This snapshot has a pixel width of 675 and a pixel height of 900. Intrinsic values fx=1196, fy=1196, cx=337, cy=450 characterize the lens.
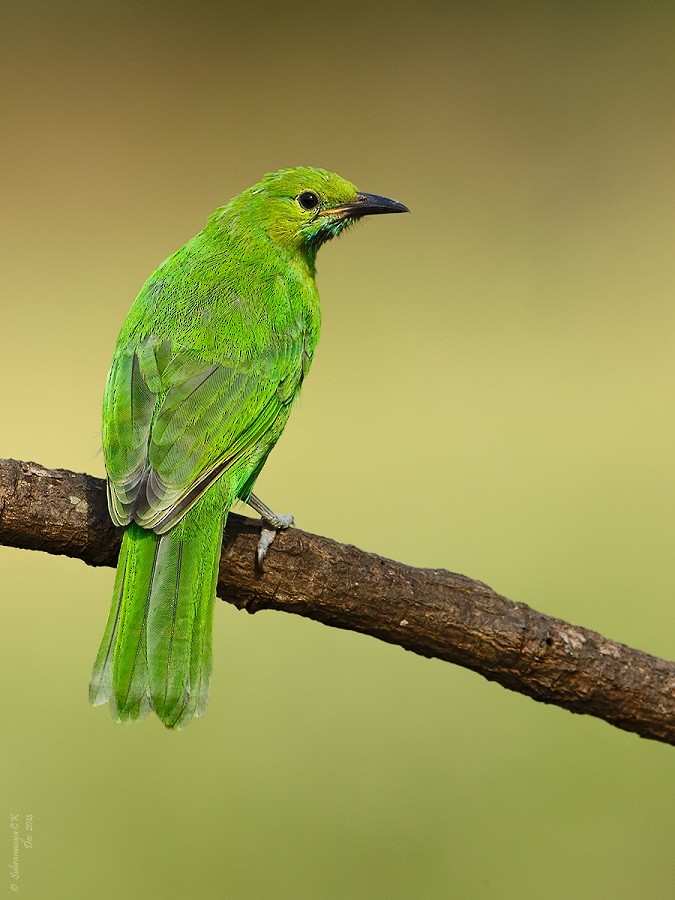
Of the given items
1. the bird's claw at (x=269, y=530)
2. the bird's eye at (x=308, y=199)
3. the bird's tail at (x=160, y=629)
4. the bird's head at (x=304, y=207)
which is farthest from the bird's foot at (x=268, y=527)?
the bird's eye at (x=308, y=199)

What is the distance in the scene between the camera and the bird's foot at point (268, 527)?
306cm

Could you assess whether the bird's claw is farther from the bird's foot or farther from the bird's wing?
the bird's wing

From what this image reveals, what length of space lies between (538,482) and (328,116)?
325 cm

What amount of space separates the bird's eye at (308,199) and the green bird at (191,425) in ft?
0.13

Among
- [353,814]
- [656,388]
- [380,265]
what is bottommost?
[353,814]

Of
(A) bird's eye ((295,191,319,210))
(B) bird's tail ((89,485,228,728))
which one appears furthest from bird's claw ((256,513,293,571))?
(A) bird's eye ((295,191,319,210))

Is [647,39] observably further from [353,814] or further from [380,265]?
[353,814]

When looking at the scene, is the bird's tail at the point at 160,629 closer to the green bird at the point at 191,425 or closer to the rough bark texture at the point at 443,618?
the green bird at the point at 191,425

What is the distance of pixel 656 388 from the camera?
7434 millimetres

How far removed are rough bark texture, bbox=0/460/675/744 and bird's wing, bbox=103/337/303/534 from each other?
0.14 metres

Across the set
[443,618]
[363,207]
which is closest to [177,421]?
[443,618]

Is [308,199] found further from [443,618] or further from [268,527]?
[443,618]

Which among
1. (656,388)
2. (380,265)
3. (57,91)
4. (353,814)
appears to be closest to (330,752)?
(353,814)

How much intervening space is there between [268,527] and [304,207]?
4.64ft
